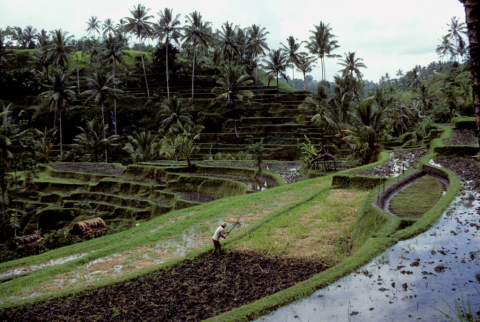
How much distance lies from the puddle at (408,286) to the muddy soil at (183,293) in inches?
49.6

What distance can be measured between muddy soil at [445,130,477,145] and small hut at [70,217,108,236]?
57.1ft

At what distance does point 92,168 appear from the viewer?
32.5m

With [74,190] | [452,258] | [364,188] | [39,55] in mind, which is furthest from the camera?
[39,55]

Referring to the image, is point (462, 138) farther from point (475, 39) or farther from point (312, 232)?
point (475, 39)

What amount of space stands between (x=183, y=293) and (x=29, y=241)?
14060 mm

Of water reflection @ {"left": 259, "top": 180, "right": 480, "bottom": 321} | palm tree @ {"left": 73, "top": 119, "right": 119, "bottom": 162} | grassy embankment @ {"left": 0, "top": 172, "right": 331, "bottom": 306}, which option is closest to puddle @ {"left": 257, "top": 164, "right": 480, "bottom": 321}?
water reflection @ {"left": 259, "top": 180, "right": 480, "bottom": 321}

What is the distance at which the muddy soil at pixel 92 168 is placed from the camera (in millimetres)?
30267

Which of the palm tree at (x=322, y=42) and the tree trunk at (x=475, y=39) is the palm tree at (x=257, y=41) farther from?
the tree trunk at (x=475, y=39)

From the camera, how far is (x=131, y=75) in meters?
57.8

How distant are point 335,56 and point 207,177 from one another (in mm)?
33555

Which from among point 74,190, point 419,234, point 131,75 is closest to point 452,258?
point 419,234

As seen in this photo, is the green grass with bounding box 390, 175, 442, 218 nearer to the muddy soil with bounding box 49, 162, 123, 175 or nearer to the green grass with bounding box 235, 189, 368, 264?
the green grass with bounding box 235, 189, 368, 264

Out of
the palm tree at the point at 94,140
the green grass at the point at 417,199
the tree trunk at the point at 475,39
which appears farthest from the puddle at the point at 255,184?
the palm tree at the point at 94,140

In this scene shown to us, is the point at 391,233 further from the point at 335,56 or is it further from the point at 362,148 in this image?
the point at 335,56
